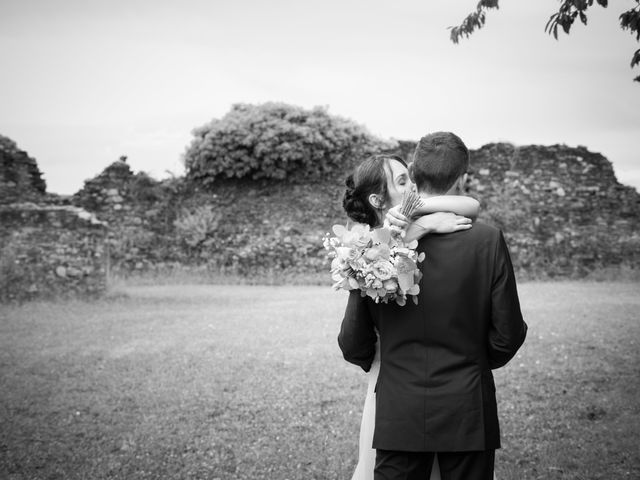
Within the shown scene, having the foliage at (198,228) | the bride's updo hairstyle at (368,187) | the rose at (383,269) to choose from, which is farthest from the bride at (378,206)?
the foliage at (198,228)

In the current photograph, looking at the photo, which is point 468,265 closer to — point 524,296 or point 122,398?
point 122,398

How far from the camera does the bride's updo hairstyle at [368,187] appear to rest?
264 centimetres

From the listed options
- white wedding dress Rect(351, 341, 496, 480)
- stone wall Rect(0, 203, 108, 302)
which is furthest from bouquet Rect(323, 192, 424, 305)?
stone wall Rect(0, 203, 108, 302)

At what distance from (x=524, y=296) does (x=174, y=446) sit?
8983mm

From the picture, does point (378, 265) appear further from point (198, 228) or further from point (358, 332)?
point (198, 228)

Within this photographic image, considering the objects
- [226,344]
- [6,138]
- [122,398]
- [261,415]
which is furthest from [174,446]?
[6,138]

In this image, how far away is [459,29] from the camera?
5.17 meters

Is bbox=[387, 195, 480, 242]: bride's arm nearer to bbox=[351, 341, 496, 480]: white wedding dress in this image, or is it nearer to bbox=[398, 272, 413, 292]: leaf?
bbox=[398, 272, 413, 292]: leaf

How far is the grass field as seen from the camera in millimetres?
4168

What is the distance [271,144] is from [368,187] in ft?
42.7

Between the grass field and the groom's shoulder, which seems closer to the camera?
the groom's shoulder

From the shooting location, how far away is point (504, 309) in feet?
7.09

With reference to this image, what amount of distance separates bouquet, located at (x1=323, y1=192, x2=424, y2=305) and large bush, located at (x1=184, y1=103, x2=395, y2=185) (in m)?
13.5

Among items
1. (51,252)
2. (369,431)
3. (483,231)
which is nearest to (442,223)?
(483,231)
